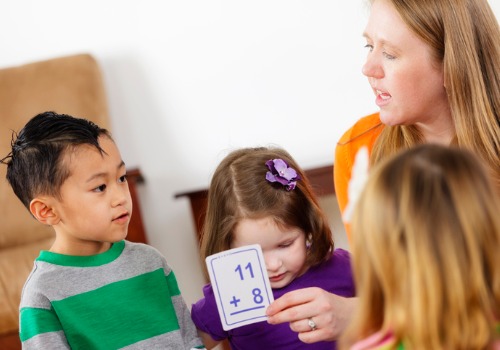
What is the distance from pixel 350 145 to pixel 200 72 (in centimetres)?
128

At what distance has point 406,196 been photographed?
3.57 ft

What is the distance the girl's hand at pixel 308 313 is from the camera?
164cm

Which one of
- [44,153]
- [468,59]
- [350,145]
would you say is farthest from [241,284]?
[468,59]

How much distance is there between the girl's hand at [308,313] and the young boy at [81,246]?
0.27 meters

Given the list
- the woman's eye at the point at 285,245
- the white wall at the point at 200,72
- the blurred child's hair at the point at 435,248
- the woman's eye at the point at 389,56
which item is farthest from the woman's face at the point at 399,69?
the white wall at the point at 200,72

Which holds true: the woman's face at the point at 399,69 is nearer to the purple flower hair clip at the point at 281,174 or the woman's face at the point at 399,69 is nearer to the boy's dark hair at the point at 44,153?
the purple flower hair clip at the point at 281,174

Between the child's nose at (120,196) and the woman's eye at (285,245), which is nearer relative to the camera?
the child's nose at (120,196)

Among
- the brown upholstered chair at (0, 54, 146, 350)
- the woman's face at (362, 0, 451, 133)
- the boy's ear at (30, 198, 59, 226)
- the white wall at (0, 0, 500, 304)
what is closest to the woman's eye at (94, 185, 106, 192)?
the boy's ear at (30, 198, 59, 226)

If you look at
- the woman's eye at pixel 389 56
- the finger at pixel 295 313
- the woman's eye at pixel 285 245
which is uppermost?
the woman's eye at pixel 389 56

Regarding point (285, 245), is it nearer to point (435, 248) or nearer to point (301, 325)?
point (301, 325)

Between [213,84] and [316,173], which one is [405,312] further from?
[213,84]

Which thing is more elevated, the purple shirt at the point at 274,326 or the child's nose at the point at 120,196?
the child's nose at the point at 120,196

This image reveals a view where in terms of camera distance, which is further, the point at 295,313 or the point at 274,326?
the point at 274,326

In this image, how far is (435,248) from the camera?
1.08m
